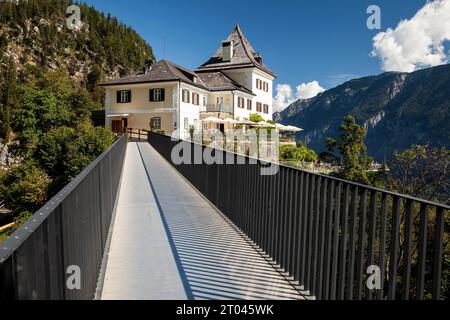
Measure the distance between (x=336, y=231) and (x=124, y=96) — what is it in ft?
148

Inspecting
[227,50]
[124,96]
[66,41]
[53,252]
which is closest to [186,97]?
[124,96]

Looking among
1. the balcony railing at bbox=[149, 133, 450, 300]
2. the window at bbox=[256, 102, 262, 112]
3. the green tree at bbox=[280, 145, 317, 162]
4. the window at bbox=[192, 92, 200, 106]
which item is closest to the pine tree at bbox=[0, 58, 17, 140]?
the window at bbox=[192, 92, 200, 106]

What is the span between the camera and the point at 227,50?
192 feet

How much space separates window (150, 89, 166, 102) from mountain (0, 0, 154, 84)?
6497 centimetres

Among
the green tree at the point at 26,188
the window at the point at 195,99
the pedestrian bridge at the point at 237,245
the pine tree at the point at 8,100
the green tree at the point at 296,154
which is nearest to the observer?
the pedestrian bridge at the point at 237,245

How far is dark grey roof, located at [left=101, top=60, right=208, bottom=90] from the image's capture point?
4391cm

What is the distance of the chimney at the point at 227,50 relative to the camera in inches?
2292

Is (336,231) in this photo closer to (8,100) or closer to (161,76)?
(161,76)

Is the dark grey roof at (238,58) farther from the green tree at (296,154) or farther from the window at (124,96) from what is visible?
the green tree at (296,154)

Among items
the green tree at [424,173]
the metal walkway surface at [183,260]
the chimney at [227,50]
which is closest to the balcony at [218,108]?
the chimney at [227,50]

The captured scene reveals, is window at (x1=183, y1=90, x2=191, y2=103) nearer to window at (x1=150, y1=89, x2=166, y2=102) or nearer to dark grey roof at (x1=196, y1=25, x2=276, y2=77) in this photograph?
window at (x1=150, y1=89, x2=166, y2=102)

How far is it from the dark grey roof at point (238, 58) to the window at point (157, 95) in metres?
14.9

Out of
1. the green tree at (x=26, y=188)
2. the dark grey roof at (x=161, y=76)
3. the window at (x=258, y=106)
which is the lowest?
the green tree at (x=26, y=188)
